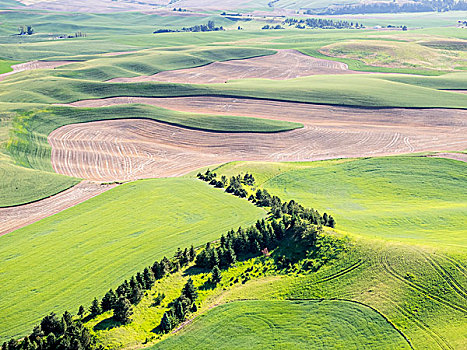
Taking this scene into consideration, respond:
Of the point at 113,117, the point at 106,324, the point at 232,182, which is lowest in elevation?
the point at 106,324

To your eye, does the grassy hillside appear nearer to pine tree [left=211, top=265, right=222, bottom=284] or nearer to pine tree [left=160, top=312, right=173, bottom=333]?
pine tree [left=211, top=265, right=222, bottom=284]

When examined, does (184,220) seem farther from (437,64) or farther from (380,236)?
(437,64)

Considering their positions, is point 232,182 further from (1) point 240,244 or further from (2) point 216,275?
(2) point 216,275

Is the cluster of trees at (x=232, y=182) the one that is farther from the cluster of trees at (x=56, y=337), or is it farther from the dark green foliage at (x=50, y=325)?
the dark green foliage at (x=50, y=325)

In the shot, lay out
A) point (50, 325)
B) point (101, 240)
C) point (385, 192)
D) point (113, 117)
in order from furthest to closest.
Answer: point (113, 117)
point (385, 192)
point (101, 240)
point (50, 325)

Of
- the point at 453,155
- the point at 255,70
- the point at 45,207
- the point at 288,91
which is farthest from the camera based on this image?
the point at 255,70

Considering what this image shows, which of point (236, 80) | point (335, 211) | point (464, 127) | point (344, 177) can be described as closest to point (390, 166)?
point (344, 177)

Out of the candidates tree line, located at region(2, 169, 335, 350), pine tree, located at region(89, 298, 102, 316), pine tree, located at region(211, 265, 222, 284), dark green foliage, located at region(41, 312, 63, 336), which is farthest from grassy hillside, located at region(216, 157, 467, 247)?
dark green foliage, located at region(41, 312, 63, 336)

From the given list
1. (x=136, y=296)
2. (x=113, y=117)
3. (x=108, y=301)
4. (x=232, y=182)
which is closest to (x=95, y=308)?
(x=108, y=301)
